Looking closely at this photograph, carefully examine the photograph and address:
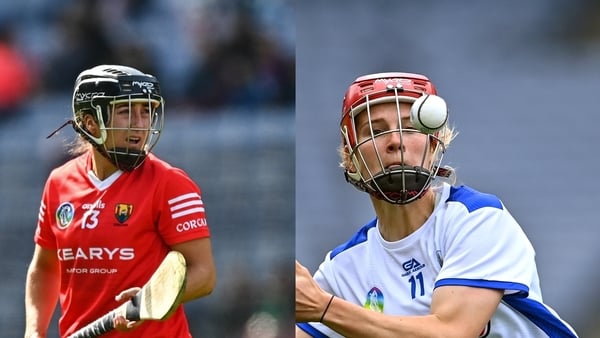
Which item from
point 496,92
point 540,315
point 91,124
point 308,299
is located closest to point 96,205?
point 91,124

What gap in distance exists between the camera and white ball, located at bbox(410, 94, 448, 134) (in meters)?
2.24

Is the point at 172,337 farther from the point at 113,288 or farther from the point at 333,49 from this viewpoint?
the point at 333,49

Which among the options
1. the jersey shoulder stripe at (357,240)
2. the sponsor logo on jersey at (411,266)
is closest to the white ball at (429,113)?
the sponsor logo on jersey at (411,266)

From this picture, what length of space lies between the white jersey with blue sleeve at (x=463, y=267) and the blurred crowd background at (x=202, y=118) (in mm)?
257

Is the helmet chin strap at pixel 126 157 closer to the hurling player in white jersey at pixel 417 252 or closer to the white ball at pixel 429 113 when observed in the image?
the hurling player in white jersey at pixel 417 252

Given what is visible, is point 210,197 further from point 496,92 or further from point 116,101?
point 496,92

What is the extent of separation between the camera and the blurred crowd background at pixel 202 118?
7.70 feet

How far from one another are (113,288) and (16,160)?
38cm

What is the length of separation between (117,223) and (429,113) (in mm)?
770

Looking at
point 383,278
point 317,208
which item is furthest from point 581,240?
point 383,278

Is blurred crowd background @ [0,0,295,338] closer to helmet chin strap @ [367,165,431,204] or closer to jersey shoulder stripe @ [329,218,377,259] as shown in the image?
helmet chin strap @ [367,165,431,204]

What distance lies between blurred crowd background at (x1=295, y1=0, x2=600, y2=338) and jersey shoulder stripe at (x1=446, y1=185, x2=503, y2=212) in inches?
136

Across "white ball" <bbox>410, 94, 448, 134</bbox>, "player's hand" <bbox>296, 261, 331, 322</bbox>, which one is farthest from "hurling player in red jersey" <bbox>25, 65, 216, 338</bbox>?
"white ball" <bbox>410, 94, 448, 134</bbox>

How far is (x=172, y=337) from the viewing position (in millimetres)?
2523
